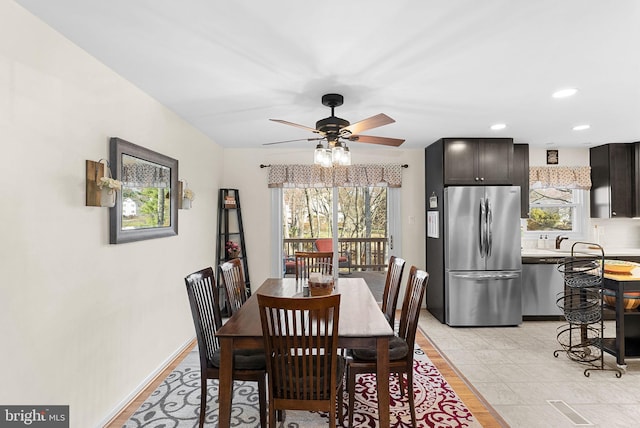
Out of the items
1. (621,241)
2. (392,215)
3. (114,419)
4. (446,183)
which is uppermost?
(446,183)

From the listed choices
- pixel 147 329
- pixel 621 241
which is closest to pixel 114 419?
pixel 147 329

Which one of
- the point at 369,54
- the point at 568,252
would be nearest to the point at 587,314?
the point at 568,252

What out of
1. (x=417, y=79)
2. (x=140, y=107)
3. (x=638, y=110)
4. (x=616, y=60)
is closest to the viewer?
(x=616, y=60)

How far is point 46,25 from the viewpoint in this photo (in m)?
1.88

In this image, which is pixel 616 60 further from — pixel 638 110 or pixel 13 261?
pixel 13 261

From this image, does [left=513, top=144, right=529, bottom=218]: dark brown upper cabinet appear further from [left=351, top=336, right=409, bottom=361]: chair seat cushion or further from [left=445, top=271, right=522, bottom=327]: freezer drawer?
[left=351, top=336, right=409, bottom=361]: chair seat cushion

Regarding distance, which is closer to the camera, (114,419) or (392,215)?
(114,419)

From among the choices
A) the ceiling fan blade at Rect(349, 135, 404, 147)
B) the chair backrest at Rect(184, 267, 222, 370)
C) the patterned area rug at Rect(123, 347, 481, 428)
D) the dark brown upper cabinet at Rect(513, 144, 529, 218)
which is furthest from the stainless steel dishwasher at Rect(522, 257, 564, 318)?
the chair backrest at Rect(184, 267, 222, 370)

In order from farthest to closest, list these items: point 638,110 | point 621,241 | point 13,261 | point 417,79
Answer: point 621,241 < point 638,110 < point 417,79 < point 13,261

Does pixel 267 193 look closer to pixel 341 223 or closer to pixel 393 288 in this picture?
pixel 341 223

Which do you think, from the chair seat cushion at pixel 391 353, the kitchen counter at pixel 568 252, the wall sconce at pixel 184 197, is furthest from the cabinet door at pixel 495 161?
the wall sconce at pixel 184 197

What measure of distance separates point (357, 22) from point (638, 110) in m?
3.29

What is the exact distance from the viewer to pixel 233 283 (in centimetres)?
286

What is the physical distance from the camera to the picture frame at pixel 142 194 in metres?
2.48
